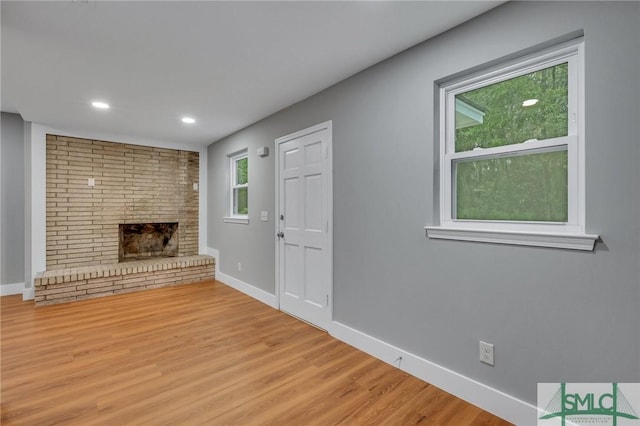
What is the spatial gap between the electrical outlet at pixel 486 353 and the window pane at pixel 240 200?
12.0 feet

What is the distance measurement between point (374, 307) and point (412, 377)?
1.85 feet

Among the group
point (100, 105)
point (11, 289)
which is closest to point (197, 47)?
point (100, 105)

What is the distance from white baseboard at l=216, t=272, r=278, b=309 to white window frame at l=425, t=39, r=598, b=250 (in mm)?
2393

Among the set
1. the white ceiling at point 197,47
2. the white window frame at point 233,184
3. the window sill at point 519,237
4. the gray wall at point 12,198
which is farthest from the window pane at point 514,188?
the gray wall at point 12,198

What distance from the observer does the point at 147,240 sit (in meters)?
5.25

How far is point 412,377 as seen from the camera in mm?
2139

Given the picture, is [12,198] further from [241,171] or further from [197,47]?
[197,47]

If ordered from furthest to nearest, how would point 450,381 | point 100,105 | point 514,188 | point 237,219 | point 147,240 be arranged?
1. point 147,240
2. point 237,219
3. point 100,105
4. point 450,381
5. point 514,188

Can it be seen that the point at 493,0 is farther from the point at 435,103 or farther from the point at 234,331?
the point at 234,331

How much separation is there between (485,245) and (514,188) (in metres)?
0.38

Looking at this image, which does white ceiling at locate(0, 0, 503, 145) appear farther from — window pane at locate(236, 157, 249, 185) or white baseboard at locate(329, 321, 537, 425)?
white baseboard at locate(329, 321, 537, 425)

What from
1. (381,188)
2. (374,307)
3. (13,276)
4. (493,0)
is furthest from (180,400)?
(13,276)

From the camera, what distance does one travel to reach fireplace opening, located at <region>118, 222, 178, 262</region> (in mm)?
5016

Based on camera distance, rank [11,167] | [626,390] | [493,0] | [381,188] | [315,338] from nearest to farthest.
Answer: [626,390] < [493,0] < [381,188] < [315,338] < [11,167]
